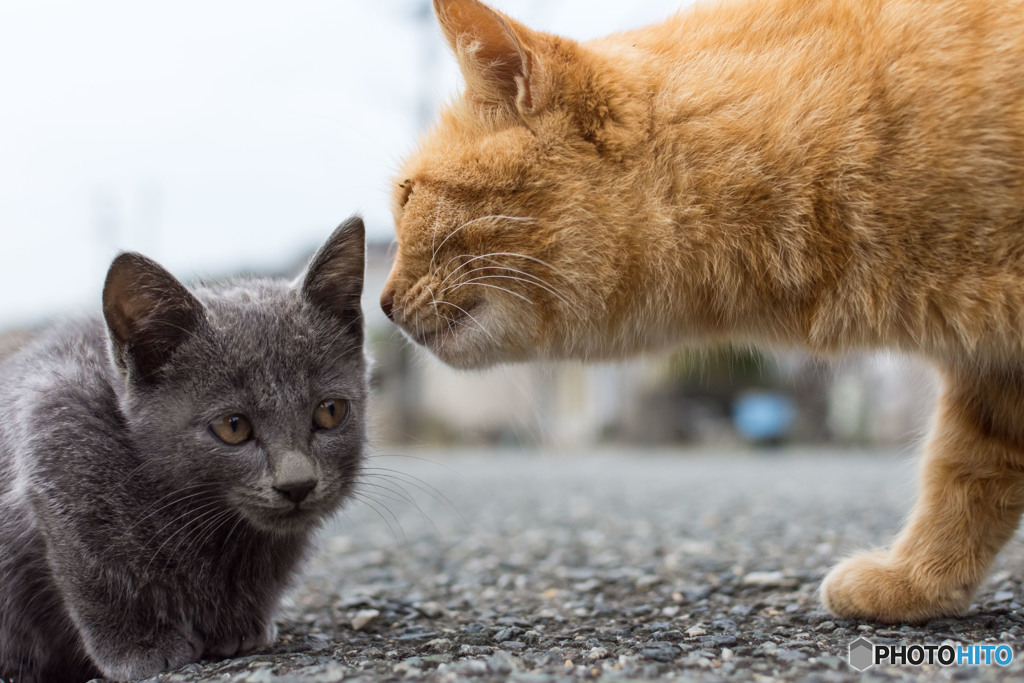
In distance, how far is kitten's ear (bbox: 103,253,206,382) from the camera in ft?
6.61

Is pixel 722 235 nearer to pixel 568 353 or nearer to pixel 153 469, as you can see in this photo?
pixel 568 353

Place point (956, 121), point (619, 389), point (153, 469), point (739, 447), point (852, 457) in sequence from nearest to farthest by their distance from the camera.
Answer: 1. point (956, 121)
2. point (153, 469)
3. point (852, 457)
4. point (739, 447)
5. point (619, 389)

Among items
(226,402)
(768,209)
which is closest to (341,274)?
(226,402)

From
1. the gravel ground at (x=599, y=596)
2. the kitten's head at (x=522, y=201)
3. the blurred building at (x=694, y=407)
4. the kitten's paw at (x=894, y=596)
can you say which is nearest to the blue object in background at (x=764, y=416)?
the blurred building at (x=694, y=407)

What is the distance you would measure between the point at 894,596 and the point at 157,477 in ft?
6.52

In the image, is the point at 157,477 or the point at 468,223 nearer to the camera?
the point at 157,477

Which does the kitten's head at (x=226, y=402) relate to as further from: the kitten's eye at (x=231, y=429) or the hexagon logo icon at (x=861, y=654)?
the hexagon logo icon at (x=861, y=654)

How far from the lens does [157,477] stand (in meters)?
2.06

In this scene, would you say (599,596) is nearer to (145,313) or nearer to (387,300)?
(387,300)

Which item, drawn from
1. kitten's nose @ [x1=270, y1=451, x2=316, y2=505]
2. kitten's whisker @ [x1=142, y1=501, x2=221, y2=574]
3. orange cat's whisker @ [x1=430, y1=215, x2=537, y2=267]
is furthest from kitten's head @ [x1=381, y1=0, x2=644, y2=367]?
kitten's whisker @ [x1=142, y1=501, x2=221, y2=574]

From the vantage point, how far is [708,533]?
14.0ft

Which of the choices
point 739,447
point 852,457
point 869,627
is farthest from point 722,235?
point 739,447

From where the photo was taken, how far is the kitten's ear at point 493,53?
7.04 feet

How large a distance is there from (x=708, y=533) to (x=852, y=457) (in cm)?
748
